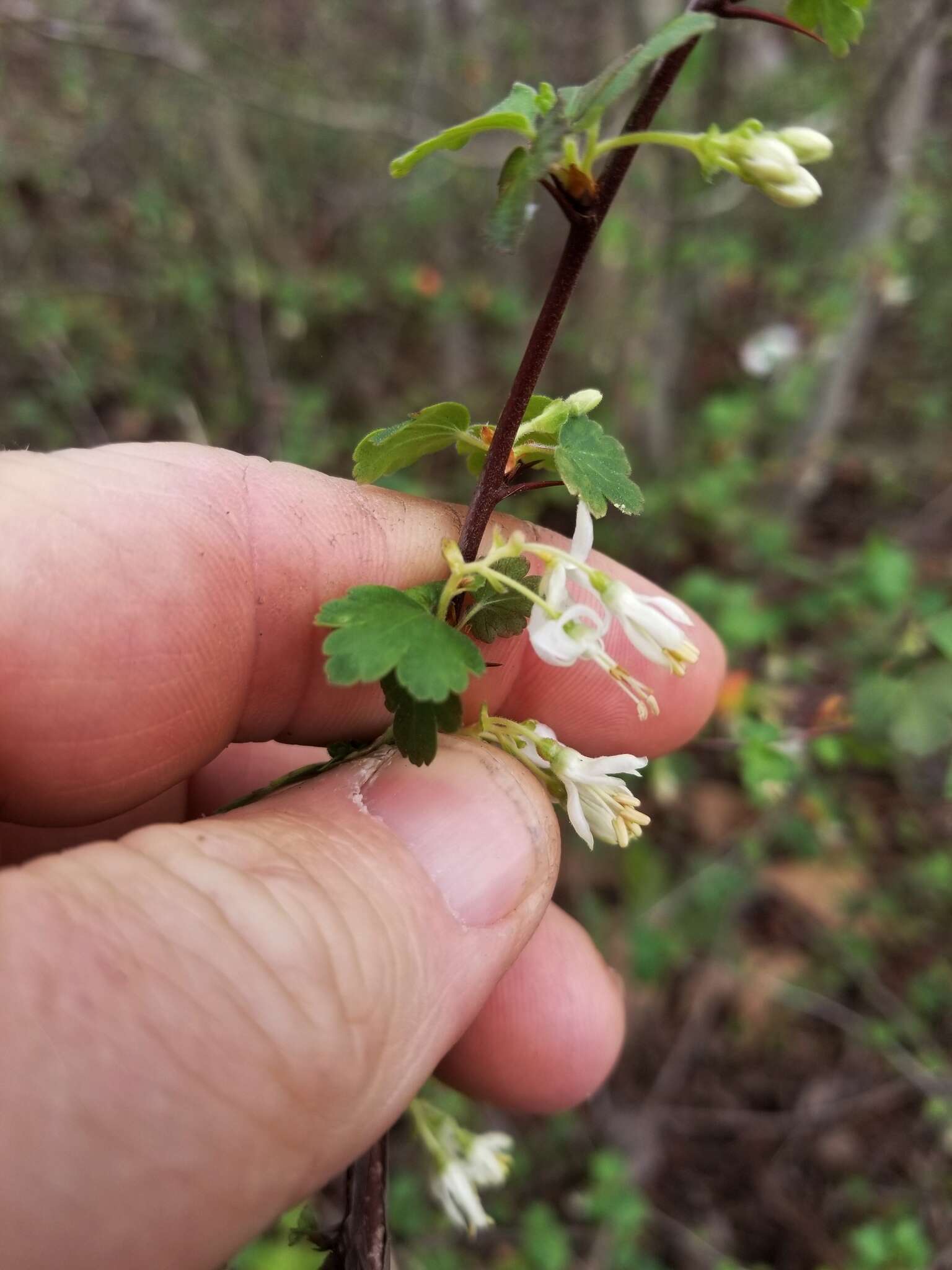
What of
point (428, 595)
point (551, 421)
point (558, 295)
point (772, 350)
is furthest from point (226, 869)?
point (772, 350)

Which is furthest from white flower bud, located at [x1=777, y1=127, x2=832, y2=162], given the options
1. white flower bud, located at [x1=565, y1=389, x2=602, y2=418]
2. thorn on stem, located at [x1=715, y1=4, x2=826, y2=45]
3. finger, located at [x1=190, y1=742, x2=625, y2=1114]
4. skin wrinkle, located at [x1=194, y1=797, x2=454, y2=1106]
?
finger, located at [x1=190, y1=742, x2=625, y2=1114]

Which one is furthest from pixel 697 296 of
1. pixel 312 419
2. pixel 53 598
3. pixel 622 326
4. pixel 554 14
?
pixel 53 598

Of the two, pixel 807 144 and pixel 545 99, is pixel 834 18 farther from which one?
pixel 545 99

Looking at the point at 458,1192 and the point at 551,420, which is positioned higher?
the point at 551,420

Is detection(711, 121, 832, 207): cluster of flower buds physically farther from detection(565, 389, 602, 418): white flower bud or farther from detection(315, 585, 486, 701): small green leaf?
detection(315, 585, 486, 701): small green leaf

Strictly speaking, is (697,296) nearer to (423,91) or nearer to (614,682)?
(423,91)

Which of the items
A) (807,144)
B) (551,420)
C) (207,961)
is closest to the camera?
(807,144)

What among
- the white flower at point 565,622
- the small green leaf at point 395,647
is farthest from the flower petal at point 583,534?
the small green leaf at point 395,647
